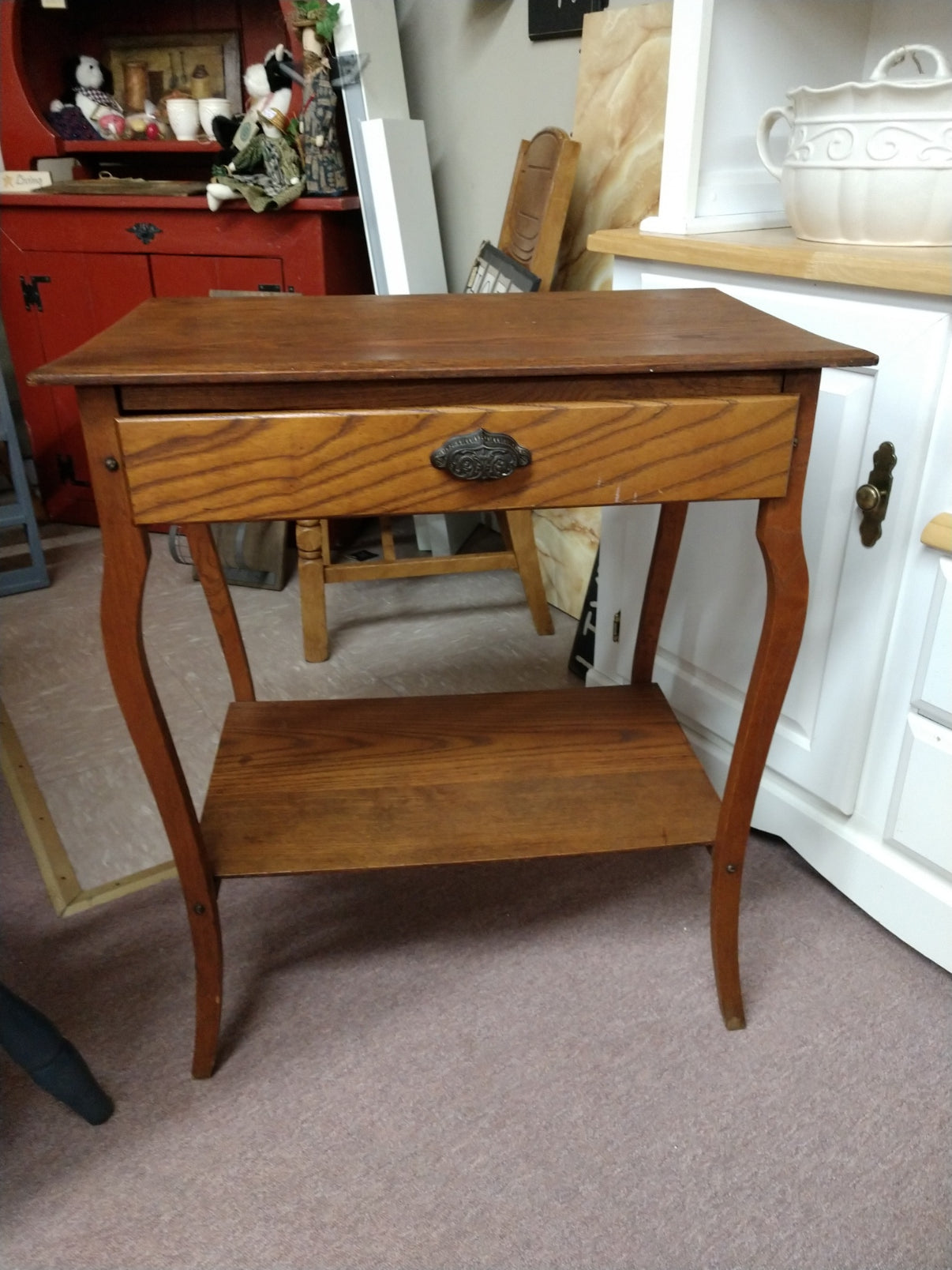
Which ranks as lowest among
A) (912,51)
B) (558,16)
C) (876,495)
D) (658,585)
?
(658,585)


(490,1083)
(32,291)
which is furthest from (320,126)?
(490,1083)

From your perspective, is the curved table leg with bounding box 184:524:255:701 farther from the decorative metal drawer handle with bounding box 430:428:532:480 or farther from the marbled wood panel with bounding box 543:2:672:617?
the marbled wood panel with bounding box 543:2:672:617

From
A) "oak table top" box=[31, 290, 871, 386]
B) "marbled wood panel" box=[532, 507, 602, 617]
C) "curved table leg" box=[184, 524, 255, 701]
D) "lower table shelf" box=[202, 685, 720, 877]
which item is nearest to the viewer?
"oak table top" box=[31, 290, 871, 386]

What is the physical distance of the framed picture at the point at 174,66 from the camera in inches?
98.0

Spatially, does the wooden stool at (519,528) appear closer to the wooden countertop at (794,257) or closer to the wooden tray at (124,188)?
the wooden countertop at (794,257)

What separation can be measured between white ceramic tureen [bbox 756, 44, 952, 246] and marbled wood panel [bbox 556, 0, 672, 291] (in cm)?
55

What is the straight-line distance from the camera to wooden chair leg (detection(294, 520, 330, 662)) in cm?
192

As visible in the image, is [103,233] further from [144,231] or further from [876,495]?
[876,495]

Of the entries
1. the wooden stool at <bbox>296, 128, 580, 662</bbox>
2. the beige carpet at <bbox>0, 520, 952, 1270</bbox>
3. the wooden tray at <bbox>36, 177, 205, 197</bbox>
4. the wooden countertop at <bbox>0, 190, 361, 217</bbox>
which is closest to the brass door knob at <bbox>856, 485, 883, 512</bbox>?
the beige carpet at <bbox>0, 520, 952, 1270</bbox>

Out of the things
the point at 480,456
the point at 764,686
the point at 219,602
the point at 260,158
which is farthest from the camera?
the point at 260,158

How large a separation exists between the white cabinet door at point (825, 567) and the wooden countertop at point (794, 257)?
4cm

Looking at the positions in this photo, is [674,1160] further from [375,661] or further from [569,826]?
[375,661]

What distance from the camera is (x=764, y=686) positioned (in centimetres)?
97

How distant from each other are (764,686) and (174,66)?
2.49 m
